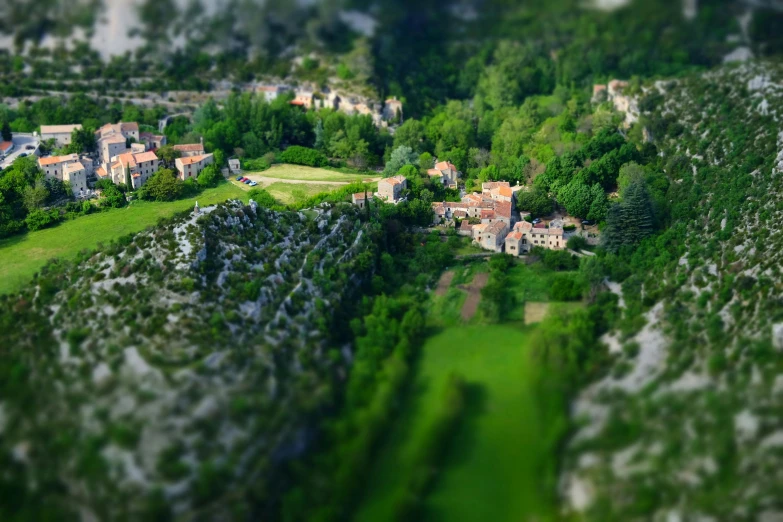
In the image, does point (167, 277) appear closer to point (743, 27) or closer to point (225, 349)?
point (225, 349)

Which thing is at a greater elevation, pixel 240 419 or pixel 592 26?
pixel 592 26

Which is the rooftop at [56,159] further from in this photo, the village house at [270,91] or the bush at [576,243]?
the bush at [576,243]

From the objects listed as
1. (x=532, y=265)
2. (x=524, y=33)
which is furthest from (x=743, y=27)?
(x=532, y=265)

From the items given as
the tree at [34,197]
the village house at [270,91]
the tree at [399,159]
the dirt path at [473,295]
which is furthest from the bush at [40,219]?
the dirt path at [473,295]

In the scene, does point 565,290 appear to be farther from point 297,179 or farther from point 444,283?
point 297,179

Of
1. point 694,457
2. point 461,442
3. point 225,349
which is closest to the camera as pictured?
point 694,457

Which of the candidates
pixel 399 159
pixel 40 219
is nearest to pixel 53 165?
pixel 40 219
